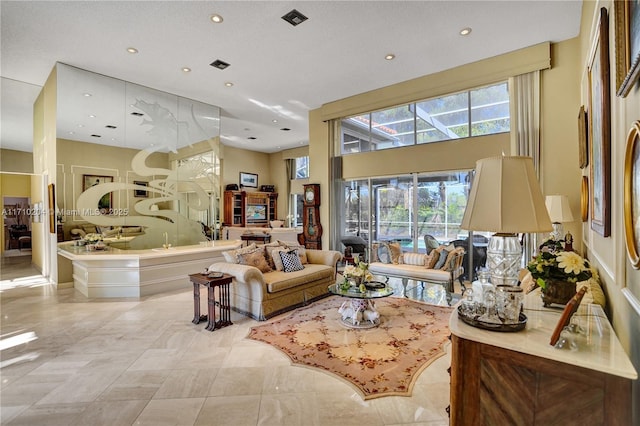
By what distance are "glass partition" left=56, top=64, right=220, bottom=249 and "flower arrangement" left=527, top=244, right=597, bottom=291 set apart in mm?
6270

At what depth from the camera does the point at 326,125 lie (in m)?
7.36

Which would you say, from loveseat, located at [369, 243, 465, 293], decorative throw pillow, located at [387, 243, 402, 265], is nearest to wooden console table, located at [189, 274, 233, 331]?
loveseat, located at [369, 243, 465, 293]

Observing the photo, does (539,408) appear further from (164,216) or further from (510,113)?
(164,216)

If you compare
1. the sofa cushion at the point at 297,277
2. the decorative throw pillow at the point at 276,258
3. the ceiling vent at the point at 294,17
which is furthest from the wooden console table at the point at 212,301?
the ceiling vent at the point at 294,17

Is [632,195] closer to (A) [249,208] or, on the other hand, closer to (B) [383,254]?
(B) [383,254]

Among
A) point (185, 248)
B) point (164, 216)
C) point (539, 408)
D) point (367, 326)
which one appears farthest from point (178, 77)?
point (539, 408)

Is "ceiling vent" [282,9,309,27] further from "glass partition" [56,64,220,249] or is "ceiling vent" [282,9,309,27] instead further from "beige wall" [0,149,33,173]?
"beige wall" [0,149,33,173]

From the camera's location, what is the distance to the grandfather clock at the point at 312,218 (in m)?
7.32

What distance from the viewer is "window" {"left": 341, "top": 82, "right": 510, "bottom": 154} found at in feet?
17.7

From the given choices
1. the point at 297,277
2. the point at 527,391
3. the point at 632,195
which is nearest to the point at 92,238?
the point at 297,277

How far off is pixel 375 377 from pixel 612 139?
242 cm

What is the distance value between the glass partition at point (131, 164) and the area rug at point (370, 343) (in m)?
3.71

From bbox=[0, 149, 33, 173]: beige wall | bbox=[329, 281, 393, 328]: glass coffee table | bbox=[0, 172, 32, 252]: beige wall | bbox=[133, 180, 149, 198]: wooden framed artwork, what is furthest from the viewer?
bbox=[0, 172, 32, 252]: beige wall

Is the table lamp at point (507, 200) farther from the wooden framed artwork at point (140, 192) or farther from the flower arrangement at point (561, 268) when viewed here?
the wooden framed artwork at point (140, 192)
